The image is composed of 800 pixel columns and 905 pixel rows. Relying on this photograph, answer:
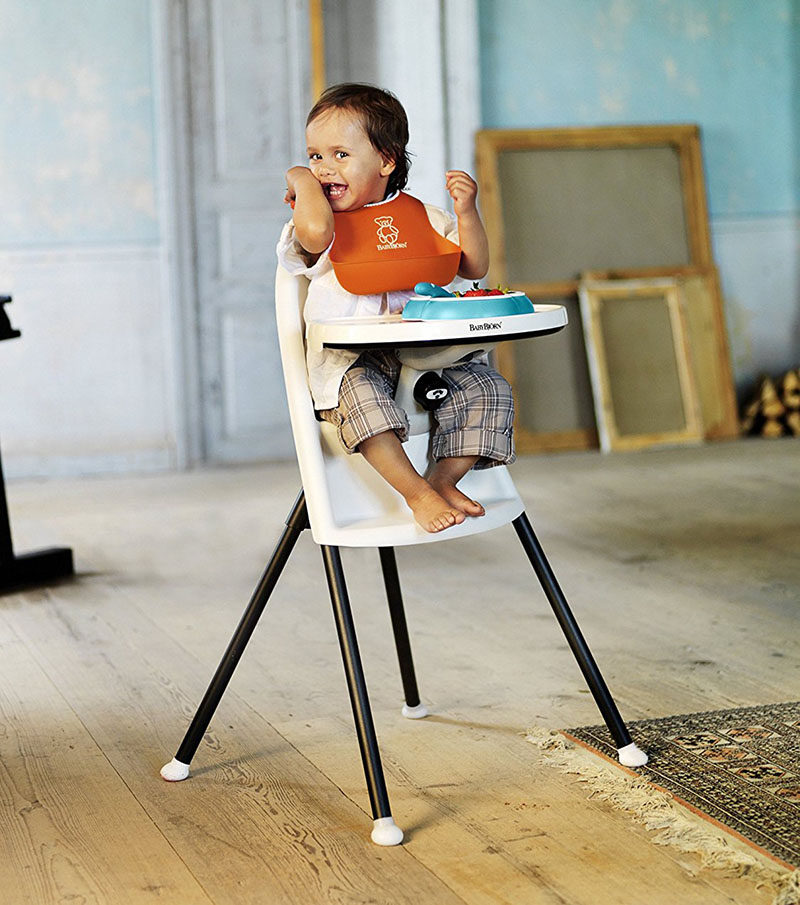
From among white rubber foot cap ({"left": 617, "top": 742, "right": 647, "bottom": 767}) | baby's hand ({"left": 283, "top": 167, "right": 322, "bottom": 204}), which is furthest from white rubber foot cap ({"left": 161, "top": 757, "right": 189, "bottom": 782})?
baby's hand ({"left": 283, "top": 167, "right": 322, "bottom": 204})

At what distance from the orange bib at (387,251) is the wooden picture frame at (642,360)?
12.6 feet

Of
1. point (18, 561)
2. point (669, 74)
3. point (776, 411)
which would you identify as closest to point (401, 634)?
point (18, 561)

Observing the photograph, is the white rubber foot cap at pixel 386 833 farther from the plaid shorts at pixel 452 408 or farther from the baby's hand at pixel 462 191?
the baby's hand at pixel 462 191

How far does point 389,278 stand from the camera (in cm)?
196

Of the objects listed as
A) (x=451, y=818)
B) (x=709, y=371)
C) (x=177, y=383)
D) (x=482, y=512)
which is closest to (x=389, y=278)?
(x=482, y=512)

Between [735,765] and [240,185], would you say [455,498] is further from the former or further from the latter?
[240,185]

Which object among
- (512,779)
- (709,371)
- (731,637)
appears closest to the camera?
(512,779)

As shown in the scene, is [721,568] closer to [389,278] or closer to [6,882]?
[389,278]

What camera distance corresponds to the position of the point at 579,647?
2.06m

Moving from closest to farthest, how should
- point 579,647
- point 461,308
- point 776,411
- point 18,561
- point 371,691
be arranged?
point 461,308 → point 579,647 → point 371,691 → point 18,561 → point 776,411

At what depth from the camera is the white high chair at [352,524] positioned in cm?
187

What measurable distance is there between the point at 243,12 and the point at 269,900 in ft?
14.9

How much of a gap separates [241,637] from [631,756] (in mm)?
654

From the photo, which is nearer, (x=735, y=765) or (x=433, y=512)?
(x=433, y=512)
